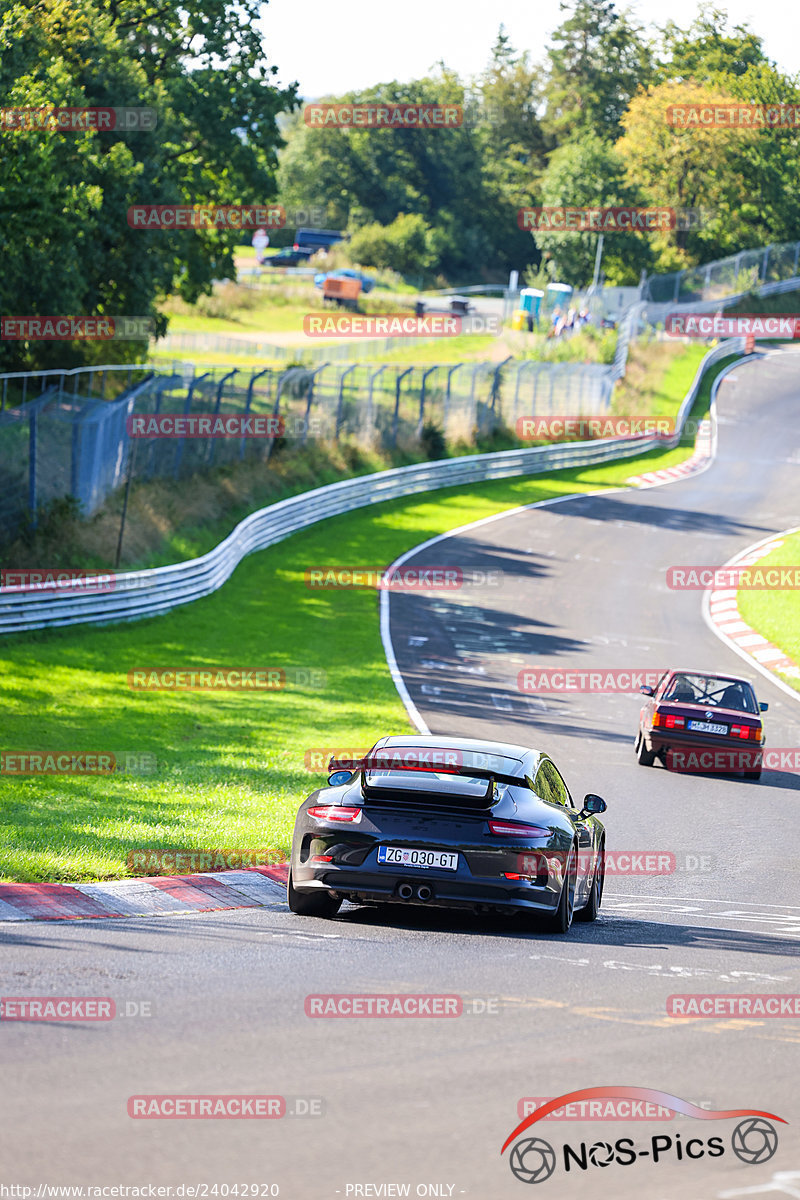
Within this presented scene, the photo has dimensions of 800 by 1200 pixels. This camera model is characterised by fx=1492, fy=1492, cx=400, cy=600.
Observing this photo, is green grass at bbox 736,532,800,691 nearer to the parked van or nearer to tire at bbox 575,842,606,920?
tire at bbox 575,842,606,920

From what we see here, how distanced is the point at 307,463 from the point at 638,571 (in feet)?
35.0

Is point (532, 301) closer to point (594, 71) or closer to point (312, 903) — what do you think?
point (594, 71)

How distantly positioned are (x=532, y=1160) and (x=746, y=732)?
14.2 m

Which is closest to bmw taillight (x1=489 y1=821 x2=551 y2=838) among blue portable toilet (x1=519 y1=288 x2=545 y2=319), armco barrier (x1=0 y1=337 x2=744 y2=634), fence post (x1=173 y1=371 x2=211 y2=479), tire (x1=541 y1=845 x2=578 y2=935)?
tire (x1=541 y1=845 x2=578 y2=935)

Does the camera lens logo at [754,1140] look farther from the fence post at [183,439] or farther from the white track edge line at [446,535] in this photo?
the fence post at [183,439]

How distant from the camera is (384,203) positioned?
111 meters

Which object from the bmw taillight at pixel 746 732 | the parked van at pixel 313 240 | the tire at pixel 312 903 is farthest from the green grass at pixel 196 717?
the parked van at pixel 313 240

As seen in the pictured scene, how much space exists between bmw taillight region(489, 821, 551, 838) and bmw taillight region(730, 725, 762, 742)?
10.3 meters

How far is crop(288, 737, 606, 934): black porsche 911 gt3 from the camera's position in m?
9.07

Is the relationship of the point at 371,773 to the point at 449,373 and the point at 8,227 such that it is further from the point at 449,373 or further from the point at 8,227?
the point at 449,373

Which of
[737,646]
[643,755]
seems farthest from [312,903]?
[737,646]

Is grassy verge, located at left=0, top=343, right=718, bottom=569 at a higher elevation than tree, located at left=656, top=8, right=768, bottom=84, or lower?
lower

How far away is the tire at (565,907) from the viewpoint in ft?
31.1

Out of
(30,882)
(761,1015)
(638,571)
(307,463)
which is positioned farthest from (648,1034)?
(307,463)
